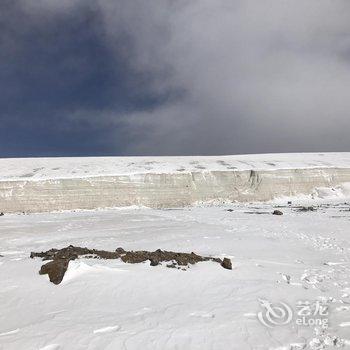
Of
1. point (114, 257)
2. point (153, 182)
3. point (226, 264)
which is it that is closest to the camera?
point (226, 264)

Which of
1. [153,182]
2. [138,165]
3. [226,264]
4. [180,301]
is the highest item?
[138,165]

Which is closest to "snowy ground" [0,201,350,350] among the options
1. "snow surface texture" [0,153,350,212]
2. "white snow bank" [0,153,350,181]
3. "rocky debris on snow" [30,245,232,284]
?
"rocky debris on snow" [30,245,232,284]

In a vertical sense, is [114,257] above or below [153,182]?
below

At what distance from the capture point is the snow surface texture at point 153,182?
4075 centimetres

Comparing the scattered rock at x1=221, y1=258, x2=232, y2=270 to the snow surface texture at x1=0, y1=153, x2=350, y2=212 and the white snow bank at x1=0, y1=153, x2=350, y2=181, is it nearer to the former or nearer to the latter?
the snow surface texture at x1=0, y1=153, x2=350, y2=212

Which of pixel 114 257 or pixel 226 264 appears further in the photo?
pixel 114 257

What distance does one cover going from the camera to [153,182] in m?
43.4

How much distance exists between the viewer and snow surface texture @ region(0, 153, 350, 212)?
134 feet

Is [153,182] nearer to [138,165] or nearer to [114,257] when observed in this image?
[138,165]

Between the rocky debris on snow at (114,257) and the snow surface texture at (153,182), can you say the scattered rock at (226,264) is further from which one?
the snow surface texture at (153,182)

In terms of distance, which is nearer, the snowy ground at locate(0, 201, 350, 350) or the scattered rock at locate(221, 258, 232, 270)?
the snowy ground at locate(0, 201, 350, 350)

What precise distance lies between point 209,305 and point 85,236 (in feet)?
34.2

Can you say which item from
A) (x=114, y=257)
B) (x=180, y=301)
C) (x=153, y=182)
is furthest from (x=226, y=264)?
(x=153, y=182)

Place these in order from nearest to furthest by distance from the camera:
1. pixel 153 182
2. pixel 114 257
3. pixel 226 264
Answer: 1. pixel 226 264
2. pixel 114 257
3. pixel 153 182
